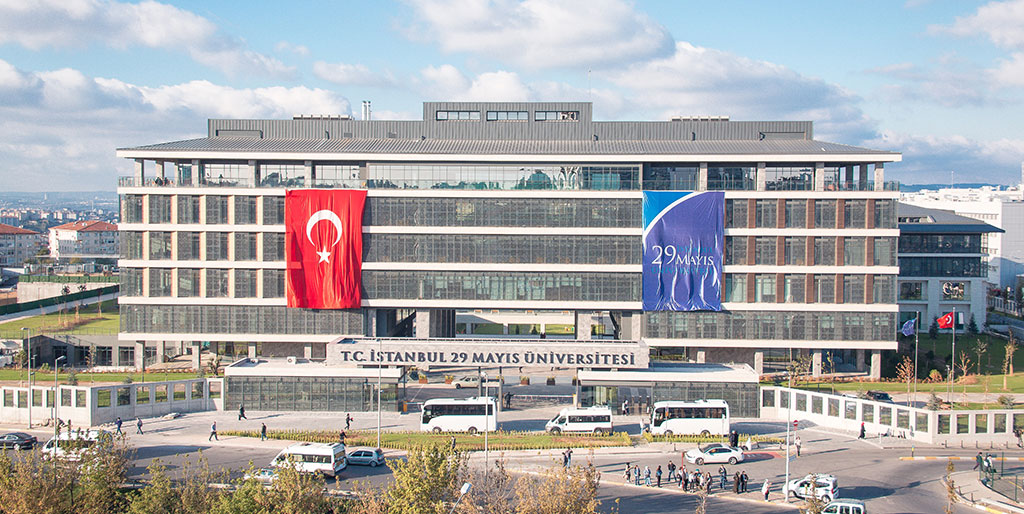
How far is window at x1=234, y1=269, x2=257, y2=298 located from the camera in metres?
89.8

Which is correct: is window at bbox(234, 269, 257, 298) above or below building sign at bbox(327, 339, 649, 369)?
above

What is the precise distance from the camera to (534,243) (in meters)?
88.3

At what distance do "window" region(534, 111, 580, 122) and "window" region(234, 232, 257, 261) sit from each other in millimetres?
35235

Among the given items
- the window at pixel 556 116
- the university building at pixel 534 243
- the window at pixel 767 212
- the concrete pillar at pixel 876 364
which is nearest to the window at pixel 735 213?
the university building at pixel 534 243

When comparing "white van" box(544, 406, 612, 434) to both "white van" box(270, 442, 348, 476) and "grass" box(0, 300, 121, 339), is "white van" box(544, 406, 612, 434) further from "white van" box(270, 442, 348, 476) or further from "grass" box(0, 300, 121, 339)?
"grass" box(0, 300, 121, 339)

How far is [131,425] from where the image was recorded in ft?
239

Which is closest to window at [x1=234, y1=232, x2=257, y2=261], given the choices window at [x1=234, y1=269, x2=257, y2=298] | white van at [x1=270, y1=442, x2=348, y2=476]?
window at [x1=234, y1=269, x2=257, y2=298]

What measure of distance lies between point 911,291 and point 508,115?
63.3 m

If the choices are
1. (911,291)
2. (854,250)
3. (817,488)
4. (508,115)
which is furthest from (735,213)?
(911,291)

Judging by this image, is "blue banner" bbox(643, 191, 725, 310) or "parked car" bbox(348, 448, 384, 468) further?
"blue banner" bbox(643, 191, 725, 310)

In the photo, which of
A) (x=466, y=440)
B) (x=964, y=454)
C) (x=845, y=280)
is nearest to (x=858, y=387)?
(x=845, y=280)

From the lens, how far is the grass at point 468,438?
64438 mm

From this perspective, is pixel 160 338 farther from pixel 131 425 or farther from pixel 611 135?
pixel 611 135

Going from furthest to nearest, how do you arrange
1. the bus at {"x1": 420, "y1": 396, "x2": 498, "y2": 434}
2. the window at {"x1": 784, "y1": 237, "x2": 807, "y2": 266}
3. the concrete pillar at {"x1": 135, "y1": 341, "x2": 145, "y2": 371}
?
the concrete pillar at {"x1": 135, "y1": 341, "x2": 145, "y2": 371} < the window at {"x1": 784, "y1": 237, "x2": 807, "y2": 266} < the bus at {"x1": 420, "y1": 396, "x2": 498, "y2": 434}
